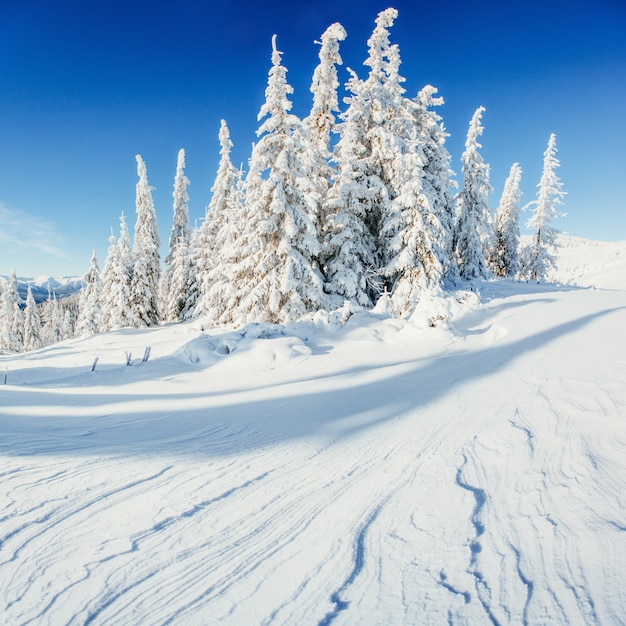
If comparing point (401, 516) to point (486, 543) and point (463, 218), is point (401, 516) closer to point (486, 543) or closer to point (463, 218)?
point (486, 543)

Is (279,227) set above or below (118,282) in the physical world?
above

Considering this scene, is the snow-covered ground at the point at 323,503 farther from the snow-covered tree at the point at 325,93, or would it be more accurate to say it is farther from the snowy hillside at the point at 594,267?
the snowy hillside at the point at 594,267

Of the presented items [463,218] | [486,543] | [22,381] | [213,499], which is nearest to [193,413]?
[213,499]

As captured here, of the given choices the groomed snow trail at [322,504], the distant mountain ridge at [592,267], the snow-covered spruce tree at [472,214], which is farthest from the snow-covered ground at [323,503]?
the distant mountain ridge at [592,267]

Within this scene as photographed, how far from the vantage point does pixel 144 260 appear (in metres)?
29.0

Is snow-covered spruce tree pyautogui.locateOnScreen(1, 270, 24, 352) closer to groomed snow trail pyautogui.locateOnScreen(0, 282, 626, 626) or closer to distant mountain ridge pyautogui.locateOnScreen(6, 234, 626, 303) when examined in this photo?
distant mountain ridge pyautogui.locateOnScreen(6, 234, 626, 303)

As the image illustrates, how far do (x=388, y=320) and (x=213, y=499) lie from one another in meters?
8.64

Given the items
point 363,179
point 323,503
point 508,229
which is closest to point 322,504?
point 323,503

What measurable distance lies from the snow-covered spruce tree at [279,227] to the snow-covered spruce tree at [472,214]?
17.3 meters

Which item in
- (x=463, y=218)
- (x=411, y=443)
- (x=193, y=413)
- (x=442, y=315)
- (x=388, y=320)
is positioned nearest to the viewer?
(x=411, y=443)

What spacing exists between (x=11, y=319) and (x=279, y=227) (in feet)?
134

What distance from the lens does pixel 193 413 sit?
171 inches

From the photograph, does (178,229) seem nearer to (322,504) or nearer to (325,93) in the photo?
(325,93)

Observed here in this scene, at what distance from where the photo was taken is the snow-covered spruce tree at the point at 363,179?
49.4ft
